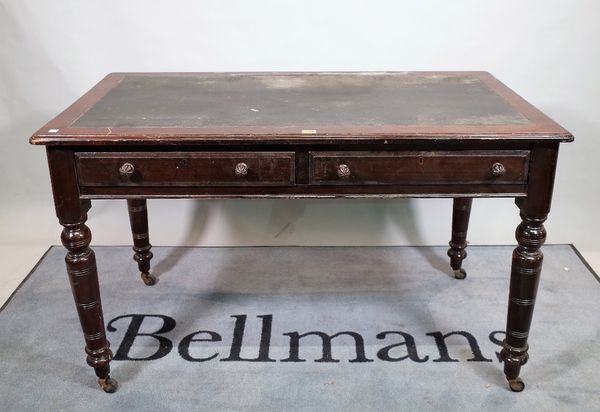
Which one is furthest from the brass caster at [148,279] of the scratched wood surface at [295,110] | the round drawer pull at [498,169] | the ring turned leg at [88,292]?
the round drawer pull at [498,169]

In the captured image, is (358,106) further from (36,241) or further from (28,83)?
(36,241)

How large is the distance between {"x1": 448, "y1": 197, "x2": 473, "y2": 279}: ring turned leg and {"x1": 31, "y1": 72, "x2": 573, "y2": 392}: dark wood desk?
0.71 meters

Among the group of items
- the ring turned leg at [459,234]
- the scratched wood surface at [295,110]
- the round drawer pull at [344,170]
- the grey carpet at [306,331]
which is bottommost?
the grey carpet at [306,331]

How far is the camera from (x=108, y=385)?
242cm

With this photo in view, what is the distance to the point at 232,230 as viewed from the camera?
3.38 metres

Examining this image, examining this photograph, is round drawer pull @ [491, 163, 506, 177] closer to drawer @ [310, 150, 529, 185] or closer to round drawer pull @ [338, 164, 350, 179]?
drawer @ [310, 150, 529, 185]

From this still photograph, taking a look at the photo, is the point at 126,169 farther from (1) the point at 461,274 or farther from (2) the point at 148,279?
(1) the point at 461,274

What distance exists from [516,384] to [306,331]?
0.78 metres

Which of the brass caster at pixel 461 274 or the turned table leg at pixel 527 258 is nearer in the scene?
the turned table leg at pixel 527 258

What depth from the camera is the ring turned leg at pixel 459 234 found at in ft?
9.79

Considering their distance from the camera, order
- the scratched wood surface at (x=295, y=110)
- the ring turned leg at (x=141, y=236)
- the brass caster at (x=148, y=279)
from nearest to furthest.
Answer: the scratched wood surface at (x=295, y=110) < the ring turned leg at (x=141, y=236) < the brass caster at (x=148, y=279)

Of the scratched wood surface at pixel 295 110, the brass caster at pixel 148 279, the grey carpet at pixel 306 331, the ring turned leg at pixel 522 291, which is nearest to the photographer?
the scratched wood surface at pixel 295 110

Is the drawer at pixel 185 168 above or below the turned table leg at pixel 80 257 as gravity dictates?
above

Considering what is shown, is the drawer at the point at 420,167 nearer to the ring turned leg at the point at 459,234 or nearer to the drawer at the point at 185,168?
→ the drawer at the point at 185,168
